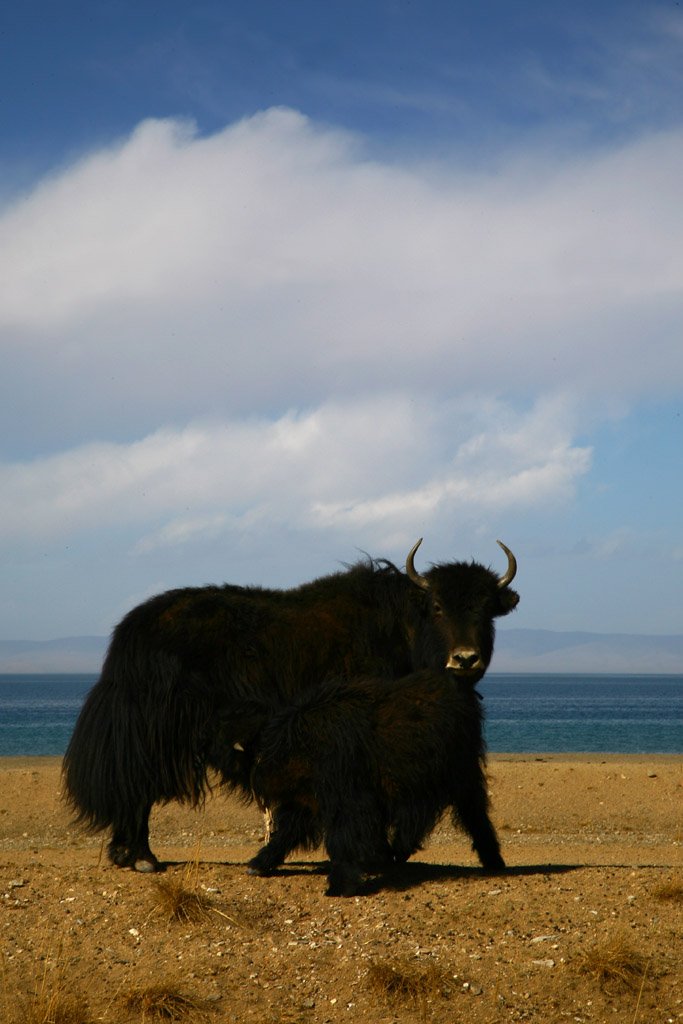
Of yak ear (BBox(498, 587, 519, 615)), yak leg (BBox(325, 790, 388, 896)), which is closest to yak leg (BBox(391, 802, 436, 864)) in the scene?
yak leg (BBox(325, 790, 388, 896))

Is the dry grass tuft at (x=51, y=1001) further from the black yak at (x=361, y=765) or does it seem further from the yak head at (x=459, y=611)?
the yak head at (x=459, y=611)

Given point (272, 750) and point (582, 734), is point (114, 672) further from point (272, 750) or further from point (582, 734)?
point (582, 734)

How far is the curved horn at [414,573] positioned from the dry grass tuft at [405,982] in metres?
2.82

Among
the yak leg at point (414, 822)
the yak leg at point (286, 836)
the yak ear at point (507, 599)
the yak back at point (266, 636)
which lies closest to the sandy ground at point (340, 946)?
the yak leg at point (286, 836)

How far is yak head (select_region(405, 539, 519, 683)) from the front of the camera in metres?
7.26

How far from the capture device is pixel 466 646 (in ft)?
23.6

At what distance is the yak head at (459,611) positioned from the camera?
23.8ft

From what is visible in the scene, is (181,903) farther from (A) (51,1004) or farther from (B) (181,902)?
(A) (51,1004)

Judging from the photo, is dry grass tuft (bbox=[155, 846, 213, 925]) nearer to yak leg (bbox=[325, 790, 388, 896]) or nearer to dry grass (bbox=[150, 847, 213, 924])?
dry grass (bbox=[150, 847, 213, 924])

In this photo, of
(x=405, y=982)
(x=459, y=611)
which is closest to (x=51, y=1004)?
(x=405, y=982)

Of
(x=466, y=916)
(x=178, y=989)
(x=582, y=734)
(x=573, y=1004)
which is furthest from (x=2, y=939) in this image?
(x=582, y=734)

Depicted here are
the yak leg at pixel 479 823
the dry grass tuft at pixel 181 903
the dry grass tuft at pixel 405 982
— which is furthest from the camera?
the yak leg at pixel 479 823

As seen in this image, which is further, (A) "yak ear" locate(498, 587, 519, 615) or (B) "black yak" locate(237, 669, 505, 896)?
(A) "yak ear" locate(498, 587, 519, 615)

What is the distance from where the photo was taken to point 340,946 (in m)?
5.86
